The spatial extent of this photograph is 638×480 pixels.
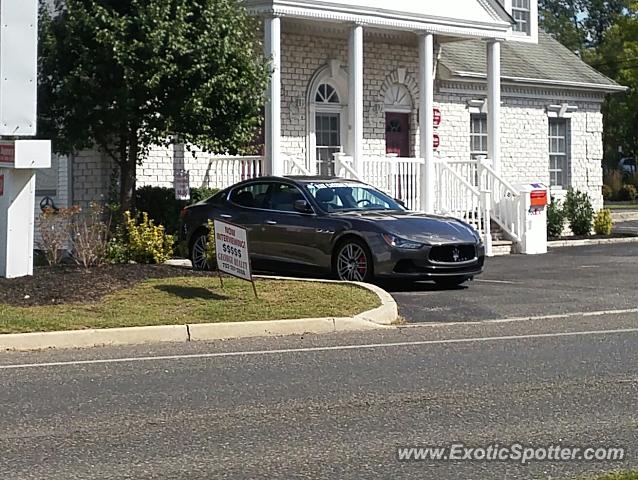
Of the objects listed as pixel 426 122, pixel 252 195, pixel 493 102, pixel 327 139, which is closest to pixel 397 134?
pixel 327 139

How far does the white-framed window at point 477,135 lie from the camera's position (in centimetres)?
2900

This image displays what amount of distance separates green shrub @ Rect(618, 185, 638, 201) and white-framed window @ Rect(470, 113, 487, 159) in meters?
26.9

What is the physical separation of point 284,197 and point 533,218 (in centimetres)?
848

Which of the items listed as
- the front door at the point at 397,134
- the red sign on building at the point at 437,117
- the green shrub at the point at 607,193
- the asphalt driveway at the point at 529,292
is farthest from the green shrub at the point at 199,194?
the green shrub at the point at 607,193

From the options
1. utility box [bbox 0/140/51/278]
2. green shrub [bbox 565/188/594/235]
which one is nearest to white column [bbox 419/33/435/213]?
green shrub [bbox 565/188/594/235]

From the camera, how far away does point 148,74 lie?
18.5 meters

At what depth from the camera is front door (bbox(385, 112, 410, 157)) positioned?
27.1 m

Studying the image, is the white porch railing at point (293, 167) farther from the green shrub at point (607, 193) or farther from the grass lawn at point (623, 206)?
the green shrub at point (607, 193)

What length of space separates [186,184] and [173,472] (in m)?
14.5

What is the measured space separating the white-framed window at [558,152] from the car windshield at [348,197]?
14585 millimetres

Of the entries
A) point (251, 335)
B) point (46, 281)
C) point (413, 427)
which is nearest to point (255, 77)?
point (46, 281)

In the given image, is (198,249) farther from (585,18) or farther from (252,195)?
(585,18)

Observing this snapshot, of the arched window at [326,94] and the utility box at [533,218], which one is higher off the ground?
the arched window at [326,94]

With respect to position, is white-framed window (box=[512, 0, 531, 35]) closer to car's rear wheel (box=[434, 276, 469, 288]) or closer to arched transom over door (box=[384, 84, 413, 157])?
arched transom over door (box=[384, 84, 413, 157])
